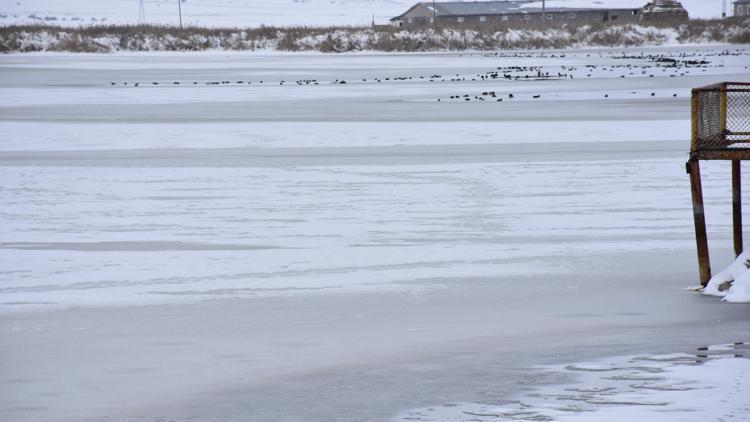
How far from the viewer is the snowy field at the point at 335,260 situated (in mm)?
8141

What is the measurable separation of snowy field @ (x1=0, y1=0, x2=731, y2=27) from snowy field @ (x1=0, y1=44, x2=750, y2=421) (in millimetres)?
108306

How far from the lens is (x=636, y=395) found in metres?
7.54

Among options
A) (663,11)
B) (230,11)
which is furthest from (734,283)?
(230,11)

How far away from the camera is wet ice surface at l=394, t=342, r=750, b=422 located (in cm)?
711

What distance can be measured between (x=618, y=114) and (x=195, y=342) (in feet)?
68.2

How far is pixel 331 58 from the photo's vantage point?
69.2 m

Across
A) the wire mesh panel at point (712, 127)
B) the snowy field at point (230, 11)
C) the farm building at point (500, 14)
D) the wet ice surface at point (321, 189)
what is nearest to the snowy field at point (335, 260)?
the wet ice surface at point (321, 189)

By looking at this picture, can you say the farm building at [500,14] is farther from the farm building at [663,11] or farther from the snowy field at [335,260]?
the snowy field at [335,260]

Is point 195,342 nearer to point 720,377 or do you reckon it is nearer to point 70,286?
point 70,286

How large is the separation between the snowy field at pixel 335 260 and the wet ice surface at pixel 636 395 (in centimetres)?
21

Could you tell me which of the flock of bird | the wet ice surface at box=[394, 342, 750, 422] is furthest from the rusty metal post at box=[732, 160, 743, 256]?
the flock of bird

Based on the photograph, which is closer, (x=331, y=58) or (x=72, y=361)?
(x=72, y=361)

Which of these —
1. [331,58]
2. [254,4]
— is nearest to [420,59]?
[331,58]

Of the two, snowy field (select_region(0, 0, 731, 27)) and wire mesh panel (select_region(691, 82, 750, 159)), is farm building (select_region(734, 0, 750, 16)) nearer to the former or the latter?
snowy field (select_region(0, 0, 731, 27))
